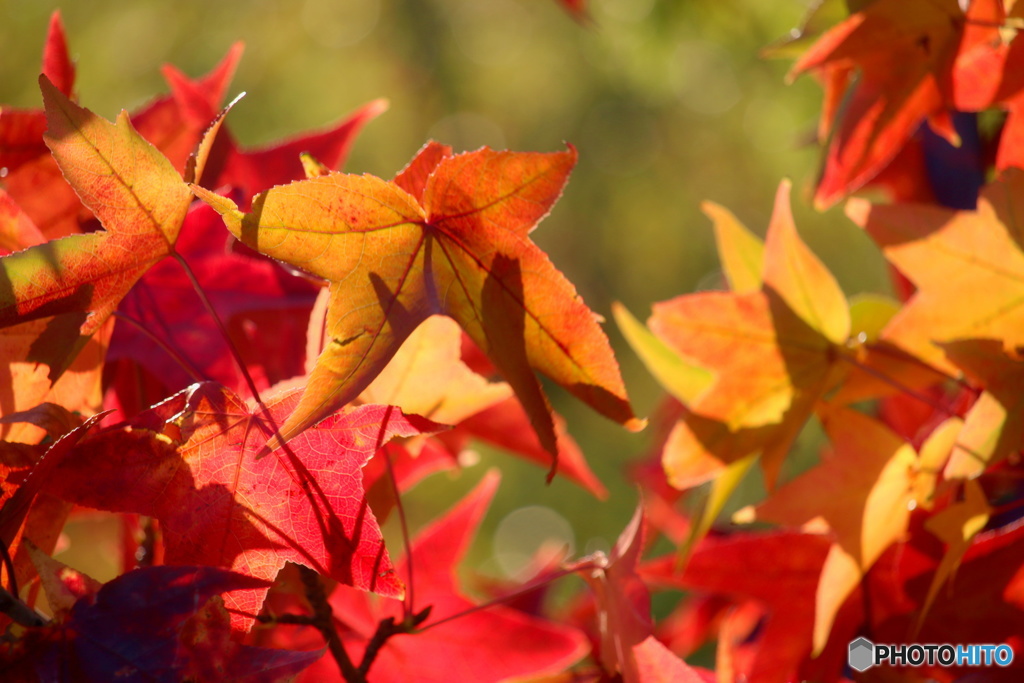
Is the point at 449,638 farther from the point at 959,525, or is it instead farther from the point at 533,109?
the point at 533,109

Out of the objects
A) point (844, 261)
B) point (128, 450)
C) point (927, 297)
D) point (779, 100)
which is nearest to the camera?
point (128, 450)

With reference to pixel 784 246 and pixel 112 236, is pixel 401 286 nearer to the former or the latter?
pixel 112 236

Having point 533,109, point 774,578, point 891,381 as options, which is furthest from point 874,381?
point 533,109

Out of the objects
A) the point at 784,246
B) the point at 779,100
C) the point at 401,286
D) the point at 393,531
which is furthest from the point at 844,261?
the point at 401,286

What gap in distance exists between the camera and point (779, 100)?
2416mm

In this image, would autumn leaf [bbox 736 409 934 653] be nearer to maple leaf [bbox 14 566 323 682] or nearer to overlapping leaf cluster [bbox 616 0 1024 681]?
overlapping leaf cluster [bbox 616 0 1024 681]

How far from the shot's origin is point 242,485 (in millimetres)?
281

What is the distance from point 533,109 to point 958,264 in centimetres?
349

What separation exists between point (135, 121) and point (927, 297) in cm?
45

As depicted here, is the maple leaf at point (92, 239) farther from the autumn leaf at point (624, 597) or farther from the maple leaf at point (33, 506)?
the autumn leaf at point (624, 597)

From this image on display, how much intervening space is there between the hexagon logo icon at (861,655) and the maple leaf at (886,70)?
0.27m

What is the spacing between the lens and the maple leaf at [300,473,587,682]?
43 centimetres

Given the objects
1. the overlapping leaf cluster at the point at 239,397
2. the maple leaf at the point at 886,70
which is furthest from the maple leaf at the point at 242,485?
the maple leaf at the point at 886,70

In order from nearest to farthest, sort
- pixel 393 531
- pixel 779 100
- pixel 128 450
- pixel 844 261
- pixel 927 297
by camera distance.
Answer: pixel 128 450 → pixel 927 297 → pixel 779 100 → pixel 393 531 → pixel 844 261
